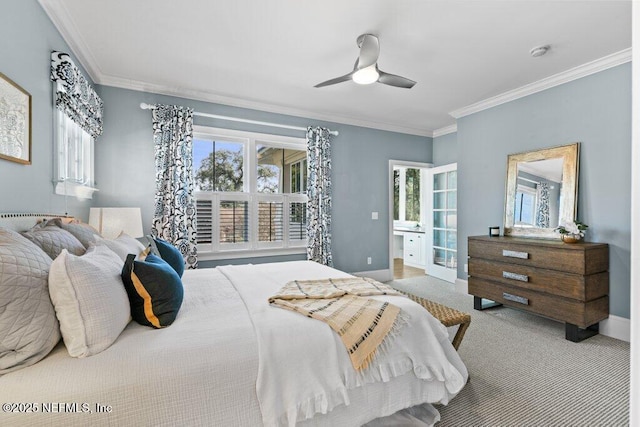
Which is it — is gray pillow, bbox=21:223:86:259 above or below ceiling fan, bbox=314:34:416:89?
below

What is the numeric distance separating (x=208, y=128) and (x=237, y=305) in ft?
9.22

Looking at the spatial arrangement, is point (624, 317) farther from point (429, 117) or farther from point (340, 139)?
point (340, 139)

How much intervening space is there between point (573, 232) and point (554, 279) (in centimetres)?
52

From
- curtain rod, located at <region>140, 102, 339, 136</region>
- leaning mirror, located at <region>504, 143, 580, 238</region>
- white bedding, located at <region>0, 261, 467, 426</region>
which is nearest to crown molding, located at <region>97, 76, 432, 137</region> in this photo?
curtain rod, located at <region>140, 102, 339, 136</region>

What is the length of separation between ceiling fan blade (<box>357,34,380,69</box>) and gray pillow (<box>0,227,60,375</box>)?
2.44m

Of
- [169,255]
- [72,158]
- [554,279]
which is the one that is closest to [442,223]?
[554,279]

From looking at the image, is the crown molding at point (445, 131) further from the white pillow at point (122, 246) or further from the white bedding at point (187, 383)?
the white pillow at point (122, 246)

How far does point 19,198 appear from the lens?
1.88m

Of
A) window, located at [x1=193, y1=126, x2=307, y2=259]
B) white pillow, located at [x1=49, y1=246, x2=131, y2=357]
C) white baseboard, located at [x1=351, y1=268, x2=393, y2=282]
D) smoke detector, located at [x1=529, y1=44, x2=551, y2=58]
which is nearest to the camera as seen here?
white pillow, located at [x1=49, y1=246, x2=131, y2=357]

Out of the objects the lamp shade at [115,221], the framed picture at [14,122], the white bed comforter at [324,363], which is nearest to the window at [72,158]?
the lamp shade at [115,221]

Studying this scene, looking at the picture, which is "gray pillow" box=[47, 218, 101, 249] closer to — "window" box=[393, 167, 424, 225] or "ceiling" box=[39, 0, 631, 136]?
"ceiling" box=[39, 0, 631, 136]

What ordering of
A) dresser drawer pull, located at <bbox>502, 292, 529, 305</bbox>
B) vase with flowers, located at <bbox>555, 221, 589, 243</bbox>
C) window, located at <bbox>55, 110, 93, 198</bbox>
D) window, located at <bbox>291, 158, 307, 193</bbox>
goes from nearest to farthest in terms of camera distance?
window, located at <bbox>55, 110, 93, 198</bbox> → vase with flowers, located at <bbox>555, 221, 589, 243</bbox> → dresser drawer pull, located at <bbox>502, 292, 529, 305</bbox> → window, located at <bbox>291, 158, 307, 193</bbox>

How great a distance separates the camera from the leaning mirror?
3.25 m

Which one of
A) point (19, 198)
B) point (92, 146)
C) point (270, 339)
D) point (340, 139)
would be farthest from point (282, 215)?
point (270, 339)
